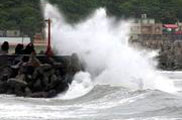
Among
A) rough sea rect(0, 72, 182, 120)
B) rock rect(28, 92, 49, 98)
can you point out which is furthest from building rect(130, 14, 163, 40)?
rough sea rect(0, 72, 182, 120)

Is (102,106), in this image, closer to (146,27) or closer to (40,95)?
(40,95)

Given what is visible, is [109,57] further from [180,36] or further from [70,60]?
[180,36]

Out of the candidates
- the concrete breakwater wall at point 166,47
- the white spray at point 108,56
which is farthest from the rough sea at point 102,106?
the concrete breakwater wall at point 166,47

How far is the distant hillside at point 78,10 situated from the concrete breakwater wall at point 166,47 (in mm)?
5357

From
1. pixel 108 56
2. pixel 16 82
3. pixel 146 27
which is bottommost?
pixel 146 27

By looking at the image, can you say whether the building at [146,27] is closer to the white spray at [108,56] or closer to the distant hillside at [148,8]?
the distant hillside at [148,8]

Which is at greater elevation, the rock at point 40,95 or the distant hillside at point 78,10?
the distant hillside at point 78,10

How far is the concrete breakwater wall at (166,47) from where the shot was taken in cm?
10375

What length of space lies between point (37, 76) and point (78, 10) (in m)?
76.6

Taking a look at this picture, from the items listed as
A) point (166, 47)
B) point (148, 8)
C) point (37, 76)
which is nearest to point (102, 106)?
point (37, 76)

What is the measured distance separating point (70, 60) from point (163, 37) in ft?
324

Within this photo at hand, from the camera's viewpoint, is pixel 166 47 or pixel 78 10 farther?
pixel 166 47

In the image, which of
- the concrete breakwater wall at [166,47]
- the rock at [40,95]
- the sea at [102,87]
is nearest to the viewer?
the sea at [102,87]

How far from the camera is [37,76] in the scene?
1471 inches
